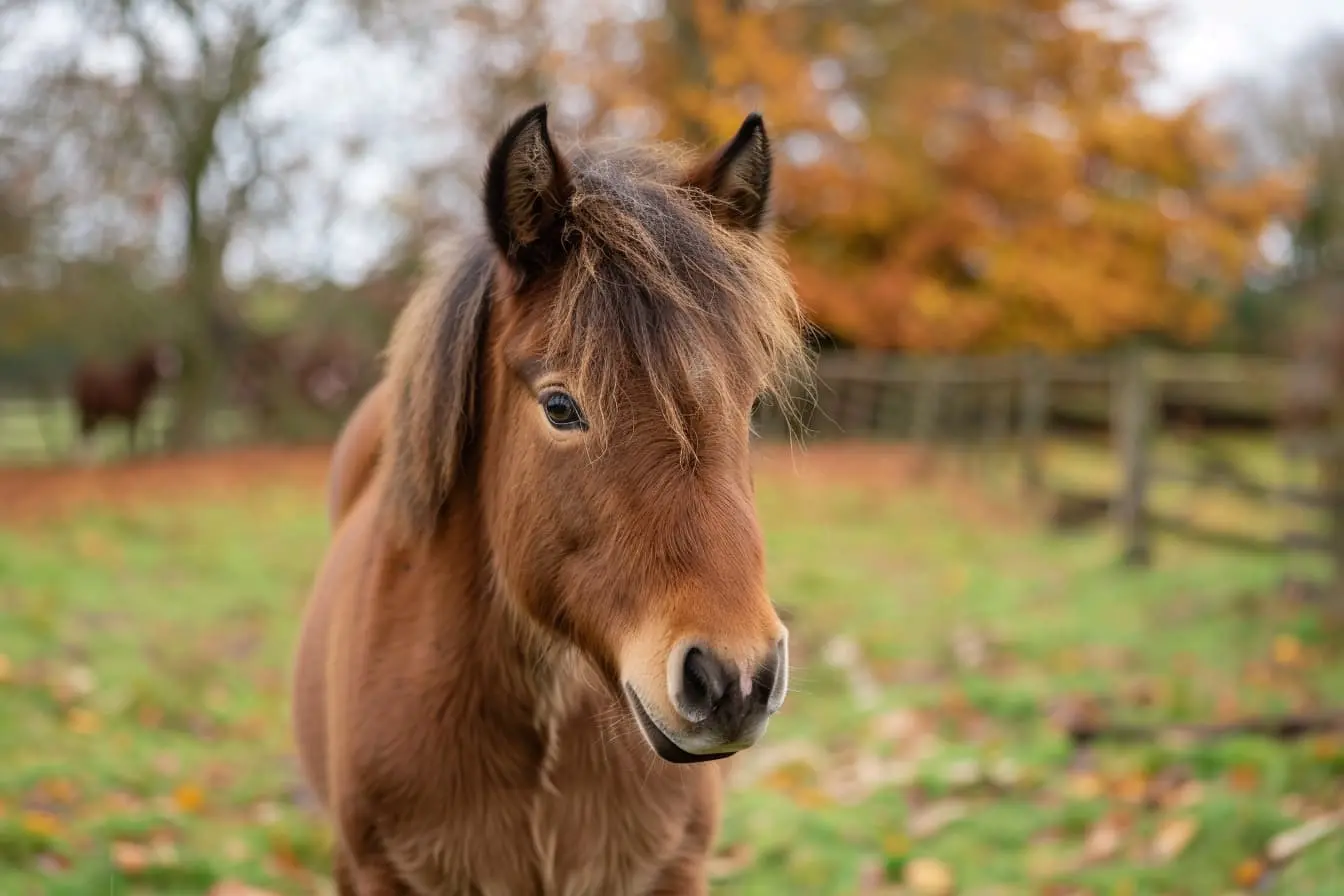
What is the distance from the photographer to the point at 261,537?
11641 mm

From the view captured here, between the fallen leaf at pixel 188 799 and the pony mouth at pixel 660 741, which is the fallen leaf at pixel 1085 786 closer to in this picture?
the pony mouth at pixel 660 741

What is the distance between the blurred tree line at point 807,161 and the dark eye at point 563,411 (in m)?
13.4

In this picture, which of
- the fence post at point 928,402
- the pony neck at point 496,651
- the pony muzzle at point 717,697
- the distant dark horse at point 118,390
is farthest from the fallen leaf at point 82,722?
the distant dark horse at point 118,390

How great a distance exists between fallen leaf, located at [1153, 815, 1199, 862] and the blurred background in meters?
0.02

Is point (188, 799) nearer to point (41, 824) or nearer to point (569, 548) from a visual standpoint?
point (41, 824)

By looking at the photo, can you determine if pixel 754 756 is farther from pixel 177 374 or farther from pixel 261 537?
pixel 177 374

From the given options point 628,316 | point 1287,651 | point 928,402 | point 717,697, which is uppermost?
point 628,316

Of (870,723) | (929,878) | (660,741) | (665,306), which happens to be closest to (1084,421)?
(870,723)

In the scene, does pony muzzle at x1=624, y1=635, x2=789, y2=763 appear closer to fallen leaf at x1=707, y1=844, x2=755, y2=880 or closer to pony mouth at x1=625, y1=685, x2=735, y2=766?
pony mouth at x1=625, y1=685, x2=735, y2=766

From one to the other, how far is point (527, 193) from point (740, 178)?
1.75ft

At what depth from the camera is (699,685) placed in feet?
6.05

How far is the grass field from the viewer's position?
4219 millimetres

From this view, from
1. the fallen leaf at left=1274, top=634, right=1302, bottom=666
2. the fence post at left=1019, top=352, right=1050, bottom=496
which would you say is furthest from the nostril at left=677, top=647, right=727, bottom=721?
the fence post at left=1019, top=352, right=1050, bottom=496

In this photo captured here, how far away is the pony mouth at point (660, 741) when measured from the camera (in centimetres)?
190
